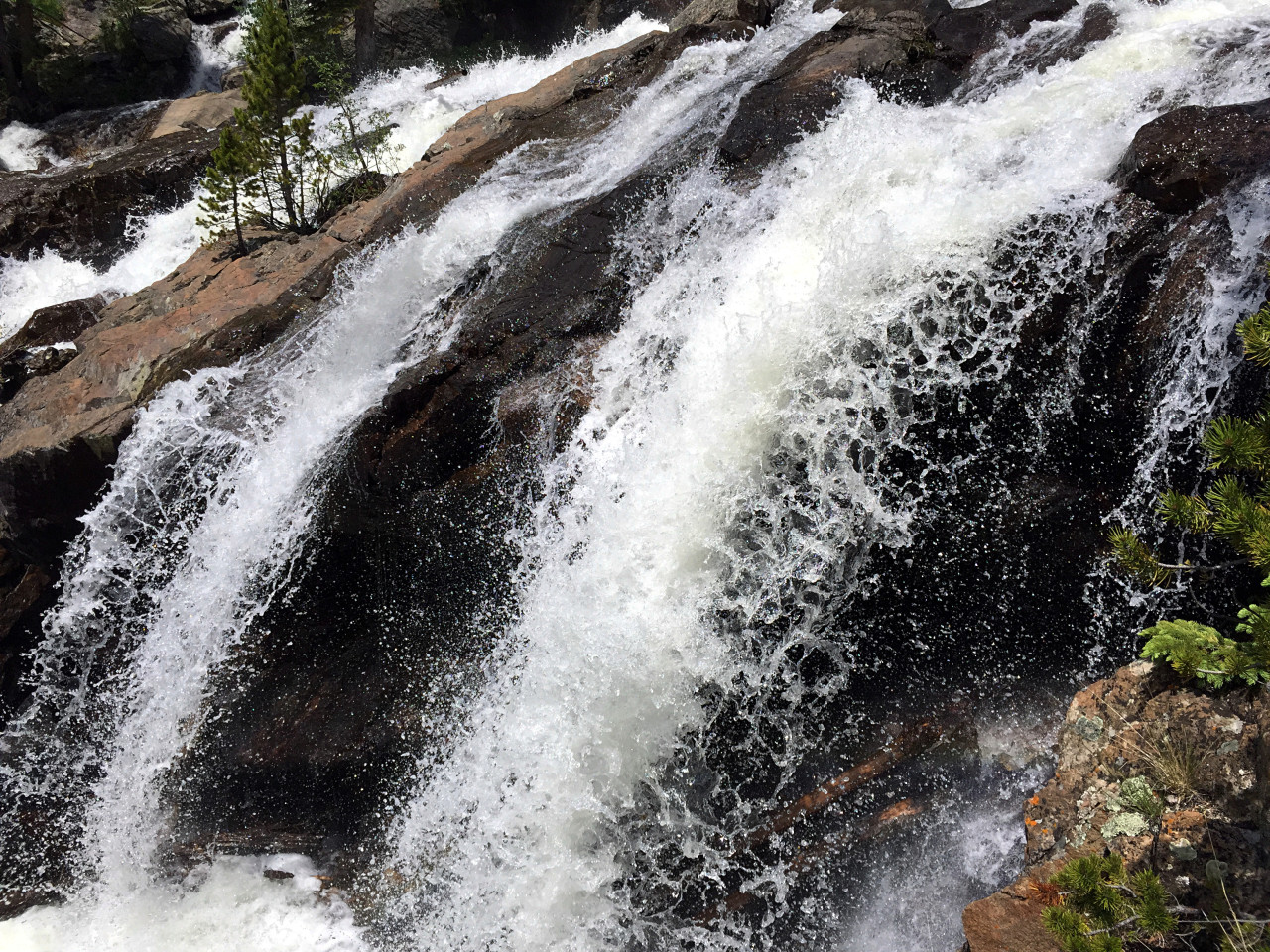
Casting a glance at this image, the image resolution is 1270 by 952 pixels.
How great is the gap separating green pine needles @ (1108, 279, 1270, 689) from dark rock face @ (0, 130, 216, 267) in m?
12.3

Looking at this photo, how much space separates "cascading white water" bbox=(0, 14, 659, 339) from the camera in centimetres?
1072

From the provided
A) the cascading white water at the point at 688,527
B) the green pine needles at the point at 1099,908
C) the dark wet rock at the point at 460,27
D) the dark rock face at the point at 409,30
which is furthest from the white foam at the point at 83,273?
the green pine needles at the point at 1099,908

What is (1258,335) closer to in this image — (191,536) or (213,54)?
(191,536)

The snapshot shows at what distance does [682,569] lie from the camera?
493 cm

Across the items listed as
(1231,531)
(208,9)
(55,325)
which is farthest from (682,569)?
(208,9)

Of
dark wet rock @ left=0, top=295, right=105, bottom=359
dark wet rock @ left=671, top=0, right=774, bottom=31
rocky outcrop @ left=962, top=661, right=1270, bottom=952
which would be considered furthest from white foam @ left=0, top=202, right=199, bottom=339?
rocky outcrop @ left=962, top=661, right=1270, bottom=952

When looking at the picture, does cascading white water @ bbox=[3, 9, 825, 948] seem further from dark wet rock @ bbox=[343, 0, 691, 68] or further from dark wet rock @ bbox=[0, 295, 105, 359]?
dark wet rock @ bbox=[343, 0, 691, 68]

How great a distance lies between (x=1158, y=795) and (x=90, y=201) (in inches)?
512

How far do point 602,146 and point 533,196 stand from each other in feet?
3.73

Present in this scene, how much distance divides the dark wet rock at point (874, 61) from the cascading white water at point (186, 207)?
5438mm

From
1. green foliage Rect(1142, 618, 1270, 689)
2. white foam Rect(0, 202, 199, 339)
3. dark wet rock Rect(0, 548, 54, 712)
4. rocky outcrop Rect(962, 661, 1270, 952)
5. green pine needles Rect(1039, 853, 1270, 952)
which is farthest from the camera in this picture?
white foam Rect(0, 202, 199, 339)

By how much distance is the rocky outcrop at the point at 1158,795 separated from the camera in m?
3.15

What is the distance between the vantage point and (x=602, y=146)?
27.2 feet

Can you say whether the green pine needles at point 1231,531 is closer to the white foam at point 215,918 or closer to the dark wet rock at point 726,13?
the white foam at point 215,918
